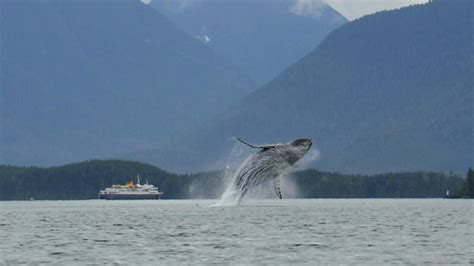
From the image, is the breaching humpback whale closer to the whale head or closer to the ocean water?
the whale head

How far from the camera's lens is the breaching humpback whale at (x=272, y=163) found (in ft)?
347

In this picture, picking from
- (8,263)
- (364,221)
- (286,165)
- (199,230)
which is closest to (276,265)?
(8,263)

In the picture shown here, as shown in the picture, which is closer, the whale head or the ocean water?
the ocean water

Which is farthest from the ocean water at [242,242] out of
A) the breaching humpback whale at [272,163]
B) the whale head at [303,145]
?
the whale head at [303,145]

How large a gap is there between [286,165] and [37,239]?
25.9 m

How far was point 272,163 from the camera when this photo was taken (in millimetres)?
106625

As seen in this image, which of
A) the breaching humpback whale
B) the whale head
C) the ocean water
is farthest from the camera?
the breaching humpback whale

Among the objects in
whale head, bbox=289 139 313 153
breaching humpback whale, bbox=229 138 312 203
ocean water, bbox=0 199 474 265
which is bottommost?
ocean water, bbox=0 199 474 265

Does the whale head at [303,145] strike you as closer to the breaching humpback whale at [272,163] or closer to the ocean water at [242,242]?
the breaching humpback whale at [272,163]

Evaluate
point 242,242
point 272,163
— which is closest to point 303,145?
point 272,163

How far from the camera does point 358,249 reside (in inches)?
3024

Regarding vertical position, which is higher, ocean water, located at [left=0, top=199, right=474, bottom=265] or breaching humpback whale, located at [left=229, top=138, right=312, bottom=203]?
breaching humpback whale, located at [left=229, top=138, right=312, bottom=203]

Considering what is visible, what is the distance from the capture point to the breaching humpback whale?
106 meters

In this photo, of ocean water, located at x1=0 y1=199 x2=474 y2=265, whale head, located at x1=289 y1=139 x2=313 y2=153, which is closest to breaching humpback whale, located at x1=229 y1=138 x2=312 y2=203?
whale head, located at x1=289 y1=139 x2=313 y2=153
